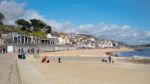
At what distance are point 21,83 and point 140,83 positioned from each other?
952 centimetres

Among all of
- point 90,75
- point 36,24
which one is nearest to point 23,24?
point 36,24

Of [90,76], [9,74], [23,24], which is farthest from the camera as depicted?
[23,24]

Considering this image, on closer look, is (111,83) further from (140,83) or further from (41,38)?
(41,38)

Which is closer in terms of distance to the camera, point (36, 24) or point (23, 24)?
point (23, 24)

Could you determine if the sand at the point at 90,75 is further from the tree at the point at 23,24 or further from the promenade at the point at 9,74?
the tree at the point at 23,24

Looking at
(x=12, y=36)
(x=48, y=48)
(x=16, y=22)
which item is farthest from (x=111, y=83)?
(x=16, y=22)

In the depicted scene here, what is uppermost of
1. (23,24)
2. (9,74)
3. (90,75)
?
(23,24)

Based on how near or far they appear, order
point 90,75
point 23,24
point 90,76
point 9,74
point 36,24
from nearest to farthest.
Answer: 1. point 9,74
2. point 90,76
3. point 90,75
4. point 23,24
5. point 36,24

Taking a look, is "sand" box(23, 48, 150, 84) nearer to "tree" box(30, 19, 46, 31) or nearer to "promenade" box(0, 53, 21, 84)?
"promenade" box(0, 53, 21, 84)

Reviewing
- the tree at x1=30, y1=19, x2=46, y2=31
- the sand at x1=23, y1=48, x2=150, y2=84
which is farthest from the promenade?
the tree at x1=30, y1=19, x2=46, y2=31

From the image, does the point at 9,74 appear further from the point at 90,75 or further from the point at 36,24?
the point at 36,24

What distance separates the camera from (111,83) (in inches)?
725

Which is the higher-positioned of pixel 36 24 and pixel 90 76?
pixel 36 24

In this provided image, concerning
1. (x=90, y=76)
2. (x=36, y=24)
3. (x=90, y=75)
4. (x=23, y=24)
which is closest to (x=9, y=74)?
(x=90, y=76)
